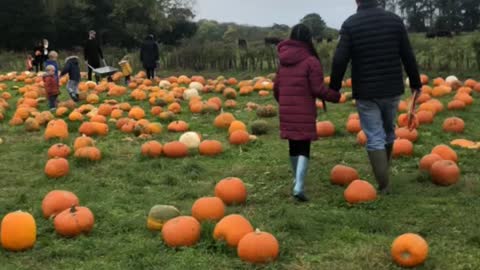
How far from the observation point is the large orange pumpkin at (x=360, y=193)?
5918mm

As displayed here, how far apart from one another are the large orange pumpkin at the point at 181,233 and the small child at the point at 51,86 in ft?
31.0

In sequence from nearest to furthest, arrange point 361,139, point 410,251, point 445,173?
point 410,251, point 445,173, point 361,139

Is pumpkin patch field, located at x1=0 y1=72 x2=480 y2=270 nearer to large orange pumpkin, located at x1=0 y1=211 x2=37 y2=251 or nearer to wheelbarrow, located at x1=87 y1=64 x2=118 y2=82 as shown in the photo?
large orange pumpkin, located at x1=0 y1=211 x2=37 y2=251

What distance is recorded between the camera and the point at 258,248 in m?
4.58

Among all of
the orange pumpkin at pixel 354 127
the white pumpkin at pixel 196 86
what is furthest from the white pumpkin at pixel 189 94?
the orange pumpkin at pixel 354 127

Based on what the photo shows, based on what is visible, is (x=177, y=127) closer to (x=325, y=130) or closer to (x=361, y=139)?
(x=325, y=130)

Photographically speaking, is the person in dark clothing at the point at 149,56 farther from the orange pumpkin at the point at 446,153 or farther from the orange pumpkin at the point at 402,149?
the orange pumpkin at the point at 446,153

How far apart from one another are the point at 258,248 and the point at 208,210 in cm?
102

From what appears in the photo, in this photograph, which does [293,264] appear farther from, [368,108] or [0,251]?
[0,251]

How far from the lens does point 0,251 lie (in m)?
5.14

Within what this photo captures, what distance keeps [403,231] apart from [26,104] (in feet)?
35.4

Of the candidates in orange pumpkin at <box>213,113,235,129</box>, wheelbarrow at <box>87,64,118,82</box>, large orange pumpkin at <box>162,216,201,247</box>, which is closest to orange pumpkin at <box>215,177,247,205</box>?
large orange pumpkin at <box>162,216,201,247</box>

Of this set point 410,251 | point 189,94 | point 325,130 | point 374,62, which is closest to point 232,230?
point 410,251

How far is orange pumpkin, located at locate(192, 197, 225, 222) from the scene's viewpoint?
18.0 feet
